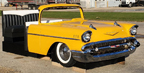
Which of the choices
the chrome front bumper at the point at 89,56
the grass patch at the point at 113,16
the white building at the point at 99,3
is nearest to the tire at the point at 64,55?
the chrome front bumper at the point at 89,56

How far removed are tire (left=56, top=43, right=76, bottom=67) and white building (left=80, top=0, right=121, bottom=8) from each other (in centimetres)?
4533

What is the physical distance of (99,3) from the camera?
53406 mm

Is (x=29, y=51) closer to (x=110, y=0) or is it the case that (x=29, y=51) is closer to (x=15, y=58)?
(x=15, y=58)

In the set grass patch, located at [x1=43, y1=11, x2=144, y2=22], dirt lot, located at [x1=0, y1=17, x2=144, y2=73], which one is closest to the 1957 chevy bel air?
dirt lot, located at [x1=0, y1=17, x2=144, y2=73]

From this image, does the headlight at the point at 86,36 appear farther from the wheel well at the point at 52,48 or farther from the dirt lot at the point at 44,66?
the wheel well at the point at 52,48

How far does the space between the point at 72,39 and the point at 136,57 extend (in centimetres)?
243

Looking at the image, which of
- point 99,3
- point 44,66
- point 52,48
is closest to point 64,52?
point 52,48

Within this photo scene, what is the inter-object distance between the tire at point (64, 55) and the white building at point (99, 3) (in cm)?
A: 4533

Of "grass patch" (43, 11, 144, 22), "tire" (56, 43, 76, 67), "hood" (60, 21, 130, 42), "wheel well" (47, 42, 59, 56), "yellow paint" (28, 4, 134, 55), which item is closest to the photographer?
"yellow paint" (28, 4, 134, 55)

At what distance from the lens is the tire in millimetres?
6023

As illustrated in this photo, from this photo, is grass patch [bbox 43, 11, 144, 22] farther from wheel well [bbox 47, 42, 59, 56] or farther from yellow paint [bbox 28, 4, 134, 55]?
wheel well [bbox 47, 42, 59, 56]

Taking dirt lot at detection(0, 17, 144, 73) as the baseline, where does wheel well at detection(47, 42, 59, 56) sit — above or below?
above

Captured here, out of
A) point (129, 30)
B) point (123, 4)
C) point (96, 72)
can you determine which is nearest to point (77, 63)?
point (96, 72)

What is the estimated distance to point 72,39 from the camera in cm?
571
